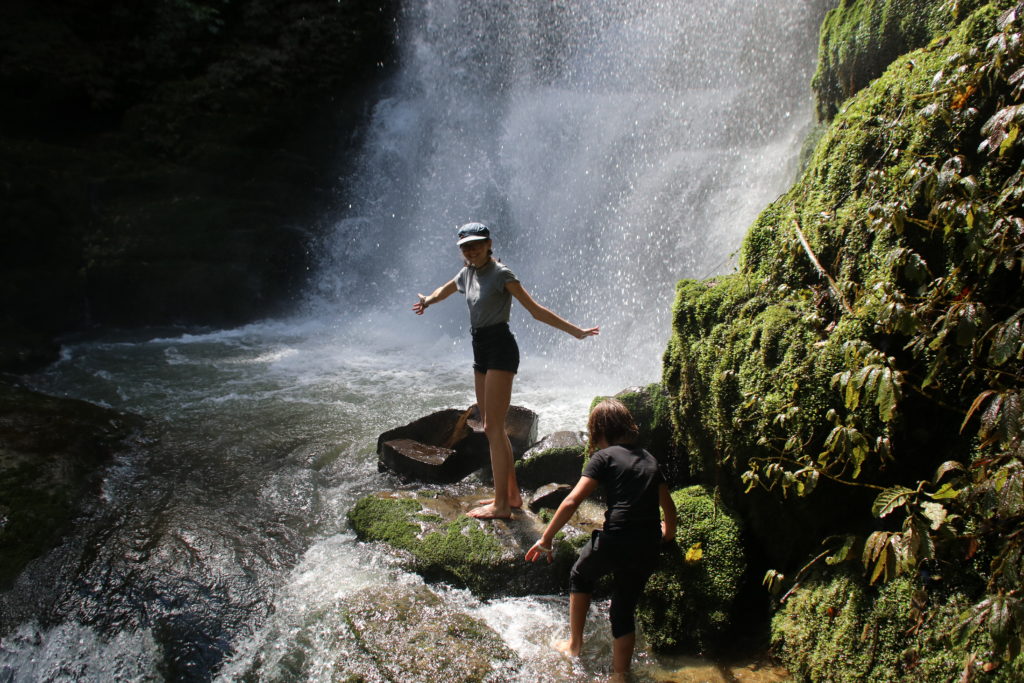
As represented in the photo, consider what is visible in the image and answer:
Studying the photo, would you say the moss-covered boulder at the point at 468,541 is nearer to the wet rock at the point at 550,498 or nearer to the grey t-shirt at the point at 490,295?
the wet rock at the point at 550,498

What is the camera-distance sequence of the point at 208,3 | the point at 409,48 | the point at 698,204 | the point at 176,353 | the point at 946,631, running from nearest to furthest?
1. the point at 946,631
2. the point at 698,204
3. the point at 176,353
4. the point at 208,3
5. the point at 409,48

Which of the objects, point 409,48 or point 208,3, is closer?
point 208,3

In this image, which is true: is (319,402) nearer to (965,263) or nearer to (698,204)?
(698,204)

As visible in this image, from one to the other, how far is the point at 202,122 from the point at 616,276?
8.40 metres

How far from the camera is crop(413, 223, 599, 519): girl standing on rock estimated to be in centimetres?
393

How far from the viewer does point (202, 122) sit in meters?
12.9

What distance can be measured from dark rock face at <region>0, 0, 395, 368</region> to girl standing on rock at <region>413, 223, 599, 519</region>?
352 inches

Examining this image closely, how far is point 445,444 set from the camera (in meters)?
5.86

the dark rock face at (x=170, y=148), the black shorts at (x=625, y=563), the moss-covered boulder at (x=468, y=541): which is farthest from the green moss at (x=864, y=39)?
the dark rock face at (x=170, y=148)

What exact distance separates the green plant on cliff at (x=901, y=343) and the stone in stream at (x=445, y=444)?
79.7 inches

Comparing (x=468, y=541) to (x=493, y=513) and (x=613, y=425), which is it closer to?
(x=493, y=513)

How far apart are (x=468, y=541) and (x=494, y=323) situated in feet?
4.35

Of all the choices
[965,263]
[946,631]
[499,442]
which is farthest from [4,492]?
[965,263]

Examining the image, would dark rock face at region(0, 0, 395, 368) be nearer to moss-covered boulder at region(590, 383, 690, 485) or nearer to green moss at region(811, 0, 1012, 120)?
moss-covered boulder at region(590, 383, 690, 485)
